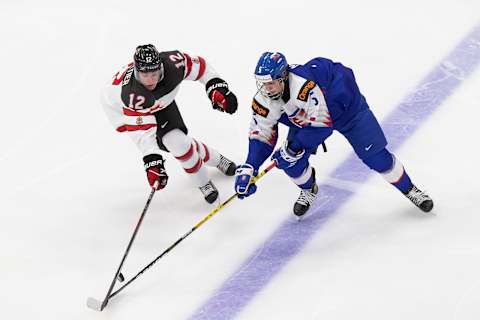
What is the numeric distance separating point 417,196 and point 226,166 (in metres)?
1.19

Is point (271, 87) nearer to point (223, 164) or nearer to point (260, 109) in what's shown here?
point (260, 109)

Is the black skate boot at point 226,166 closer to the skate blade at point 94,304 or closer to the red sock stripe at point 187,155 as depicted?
the red sock stripe at point 187,155

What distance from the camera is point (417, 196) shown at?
162 inches

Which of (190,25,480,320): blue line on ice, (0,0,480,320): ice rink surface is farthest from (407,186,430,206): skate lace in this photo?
(190,25,480,320): blue line on ice

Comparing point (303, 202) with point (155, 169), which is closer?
point (155, 169)

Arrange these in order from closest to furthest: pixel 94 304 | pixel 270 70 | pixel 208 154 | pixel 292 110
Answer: pixel 270 70 → pixel 292 110 → pixel 94 304 → pixel 208 154

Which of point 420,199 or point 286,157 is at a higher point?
point 286,157

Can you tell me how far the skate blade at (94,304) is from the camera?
3.86m

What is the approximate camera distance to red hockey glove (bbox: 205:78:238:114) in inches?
163

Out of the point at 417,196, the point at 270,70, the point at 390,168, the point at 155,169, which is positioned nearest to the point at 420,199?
the point at 417,196

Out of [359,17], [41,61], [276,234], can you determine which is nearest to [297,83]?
[276,234]

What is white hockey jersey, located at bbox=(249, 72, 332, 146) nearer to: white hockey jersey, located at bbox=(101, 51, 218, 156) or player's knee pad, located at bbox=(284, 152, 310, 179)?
player's knee pad, located at bbox=(284, 152, 310, 179)

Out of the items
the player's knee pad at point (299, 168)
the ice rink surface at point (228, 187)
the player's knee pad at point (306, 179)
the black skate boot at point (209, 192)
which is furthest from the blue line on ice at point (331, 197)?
the black skate boot at point (209, 192)

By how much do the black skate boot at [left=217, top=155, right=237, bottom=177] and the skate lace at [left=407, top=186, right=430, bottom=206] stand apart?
111 cm
